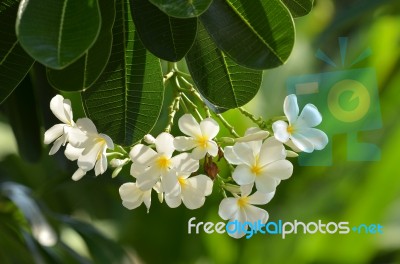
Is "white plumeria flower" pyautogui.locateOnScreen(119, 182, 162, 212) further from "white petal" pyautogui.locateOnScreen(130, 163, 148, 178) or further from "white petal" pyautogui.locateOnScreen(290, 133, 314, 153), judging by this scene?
"white petal" pyautogui.locateOnScreen(290, 133, 314, 153)

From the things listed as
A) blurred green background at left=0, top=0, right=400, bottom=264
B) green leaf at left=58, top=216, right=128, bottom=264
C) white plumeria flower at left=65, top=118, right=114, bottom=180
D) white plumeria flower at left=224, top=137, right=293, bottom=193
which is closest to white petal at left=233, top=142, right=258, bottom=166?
white plumeria flower at left=224, top=137, right=293, bottom=193

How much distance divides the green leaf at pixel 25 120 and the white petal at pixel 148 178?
0.40m

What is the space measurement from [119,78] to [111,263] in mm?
810

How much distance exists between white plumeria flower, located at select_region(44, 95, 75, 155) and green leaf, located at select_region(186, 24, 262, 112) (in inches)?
4.4

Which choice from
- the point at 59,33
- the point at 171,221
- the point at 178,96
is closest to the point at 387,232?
the point at 171,221

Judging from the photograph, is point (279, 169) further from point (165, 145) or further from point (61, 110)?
point (61, 110)

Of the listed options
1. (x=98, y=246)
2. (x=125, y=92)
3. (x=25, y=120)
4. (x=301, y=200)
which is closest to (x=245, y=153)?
(x=125, y=92)

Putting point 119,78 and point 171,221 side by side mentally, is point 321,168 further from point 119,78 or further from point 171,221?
point 119,78

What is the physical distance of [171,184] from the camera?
57 centimetres

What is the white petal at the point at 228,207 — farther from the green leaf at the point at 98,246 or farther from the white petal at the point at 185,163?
the green leaf at the point at 98,246

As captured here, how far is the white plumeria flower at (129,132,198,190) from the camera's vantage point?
1.89ft

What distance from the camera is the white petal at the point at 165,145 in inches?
22.7

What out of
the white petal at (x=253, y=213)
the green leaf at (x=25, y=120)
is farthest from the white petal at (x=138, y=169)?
the green leaf at (x=25, y=120)

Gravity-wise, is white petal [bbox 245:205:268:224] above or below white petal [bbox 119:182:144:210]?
below
